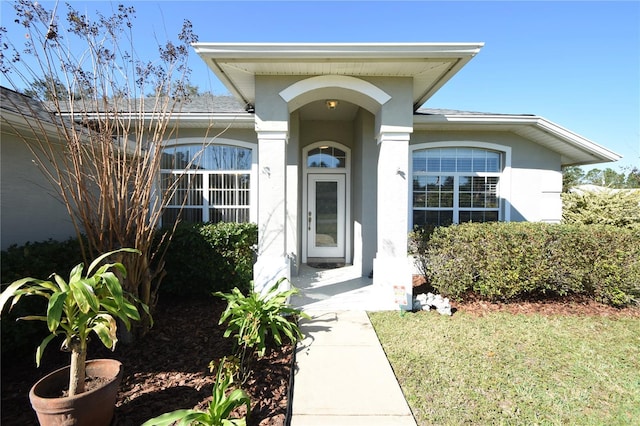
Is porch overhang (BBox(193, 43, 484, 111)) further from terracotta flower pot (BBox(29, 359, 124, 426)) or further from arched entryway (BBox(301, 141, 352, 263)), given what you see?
terracotta flower pot (BBox(29, 359, 124, 426))

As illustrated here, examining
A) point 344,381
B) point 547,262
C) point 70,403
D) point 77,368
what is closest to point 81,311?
point 77,368

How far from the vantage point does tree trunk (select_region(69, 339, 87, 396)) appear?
2209 millimetres

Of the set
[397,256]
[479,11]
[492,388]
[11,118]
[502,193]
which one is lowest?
[492,388]

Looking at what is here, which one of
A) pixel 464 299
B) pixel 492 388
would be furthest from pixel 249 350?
pixel 464 299

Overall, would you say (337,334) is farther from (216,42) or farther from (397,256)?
(216,42)

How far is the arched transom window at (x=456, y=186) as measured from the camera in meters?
7.18

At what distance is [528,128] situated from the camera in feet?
21.6

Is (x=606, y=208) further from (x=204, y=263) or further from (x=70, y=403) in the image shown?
(x=70, y=403)

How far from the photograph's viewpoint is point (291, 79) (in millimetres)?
4785

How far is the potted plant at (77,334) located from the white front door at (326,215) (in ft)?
19.0

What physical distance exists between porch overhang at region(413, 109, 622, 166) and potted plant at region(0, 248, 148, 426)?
237 inches

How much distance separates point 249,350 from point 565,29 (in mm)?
9159

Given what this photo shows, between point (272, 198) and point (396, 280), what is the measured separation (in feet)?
8.03

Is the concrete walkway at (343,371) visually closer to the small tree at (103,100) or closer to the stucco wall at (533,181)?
the small tree at (103,100)
